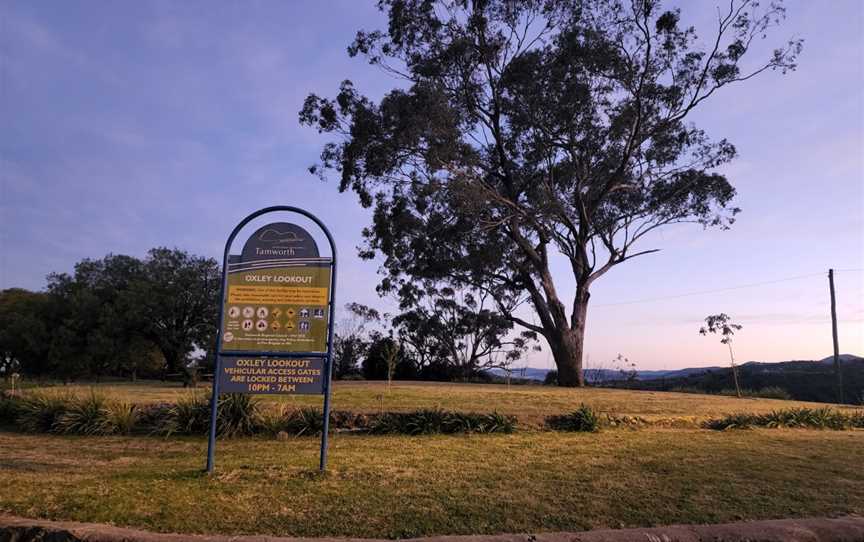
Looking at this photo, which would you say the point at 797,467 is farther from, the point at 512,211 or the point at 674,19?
the point at 674,19

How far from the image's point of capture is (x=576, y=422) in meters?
10.6

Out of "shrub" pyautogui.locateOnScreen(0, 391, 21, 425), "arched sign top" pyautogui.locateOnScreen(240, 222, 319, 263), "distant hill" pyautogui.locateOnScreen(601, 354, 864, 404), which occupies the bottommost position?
"shrub" pyautogui.locateOnScreen(0, 391, 21, 425)

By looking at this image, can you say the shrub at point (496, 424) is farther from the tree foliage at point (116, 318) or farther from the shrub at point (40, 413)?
the tree foliage at point (116, 318)

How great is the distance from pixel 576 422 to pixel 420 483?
4827mm

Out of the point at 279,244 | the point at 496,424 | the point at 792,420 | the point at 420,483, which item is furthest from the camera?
the point at 792,420

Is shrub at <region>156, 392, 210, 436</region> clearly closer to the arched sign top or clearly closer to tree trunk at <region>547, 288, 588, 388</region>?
the arched sign top

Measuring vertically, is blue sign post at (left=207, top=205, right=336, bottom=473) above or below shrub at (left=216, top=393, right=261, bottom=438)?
above

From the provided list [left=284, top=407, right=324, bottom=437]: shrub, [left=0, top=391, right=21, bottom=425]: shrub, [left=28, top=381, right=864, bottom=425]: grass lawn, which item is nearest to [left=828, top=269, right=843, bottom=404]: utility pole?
[left=28, top=381, right=864, bottom=425]: grass lawn

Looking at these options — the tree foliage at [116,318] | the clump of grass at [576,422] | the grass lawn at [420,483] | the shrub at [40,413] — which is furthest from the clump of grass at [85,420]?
the tree foliage at [116,318]

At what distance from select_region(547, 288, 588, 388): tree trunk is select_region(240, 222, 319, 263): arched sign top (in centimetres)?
1847

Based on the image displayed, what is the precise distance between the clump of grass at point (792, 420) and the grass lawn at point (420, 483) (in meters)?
2.03

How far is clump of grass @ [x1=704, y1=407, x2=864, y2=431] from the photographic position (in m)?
11.5

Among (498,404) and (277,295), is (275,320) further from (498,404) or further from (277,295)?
(498,404)

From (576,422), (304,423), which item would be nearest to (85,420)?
(304,423)
